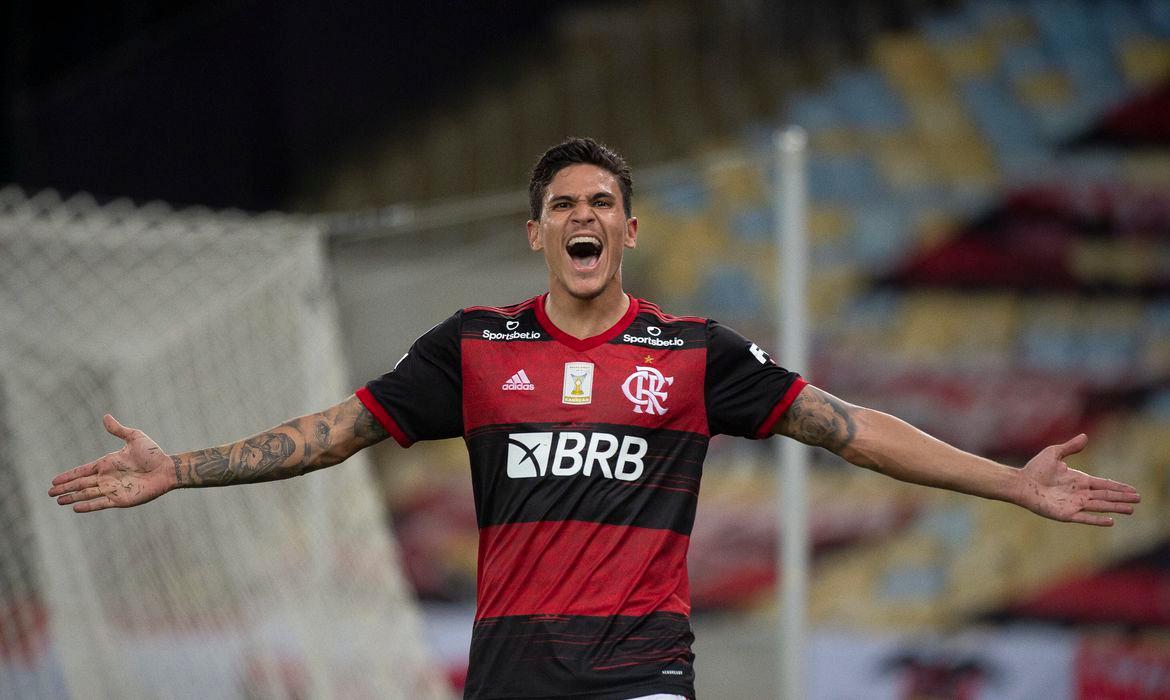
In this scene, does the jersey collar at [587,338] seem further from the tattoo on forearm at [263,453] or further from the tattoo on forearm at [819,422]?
the tattoo on forearm at [263,453]

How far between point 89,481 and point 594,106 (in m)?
7.67

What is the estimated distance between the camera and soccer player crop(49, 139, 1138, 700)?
9.01ft

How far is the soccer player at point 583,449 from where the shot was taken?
275 centimetres

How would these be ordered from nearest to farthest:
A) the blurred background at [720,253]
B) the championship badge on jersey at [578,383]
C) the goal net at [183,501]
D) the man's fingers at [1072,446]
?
the man's fingers at [1072,446] < the championship badge on jersey at [578,383] < the goal net at [183,501] < the blurred background at [720,253]

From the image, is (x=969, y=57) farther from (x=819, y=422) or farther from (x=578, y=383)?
(x=578, y=383)

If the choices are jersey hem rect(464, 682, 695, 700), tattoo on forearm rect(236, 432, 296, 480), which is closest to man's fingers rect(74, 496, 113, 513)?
tattoo on forearm rect(236, 432, 296, 480)

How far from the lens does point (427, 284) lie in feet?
23.6

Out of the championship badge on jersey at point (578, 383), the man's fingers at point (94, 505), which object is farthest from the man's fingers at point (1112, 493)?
the man's fingers at point (94, 505)

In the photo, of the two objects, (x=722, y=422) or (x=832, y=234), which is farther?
(x=832, y=234)

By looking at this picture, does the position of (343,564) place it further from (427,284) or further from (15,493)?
(427,284)

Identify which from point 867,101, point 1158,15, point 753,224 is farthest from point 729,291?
point 1158,15

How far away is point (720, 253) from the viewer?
8664 millimetres

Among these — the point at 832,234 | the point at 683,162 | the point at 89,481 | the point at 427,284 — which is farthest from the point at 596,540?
the point at 683,162

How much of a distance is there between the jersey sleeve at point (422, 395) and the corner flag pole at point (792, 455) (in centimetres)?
191
